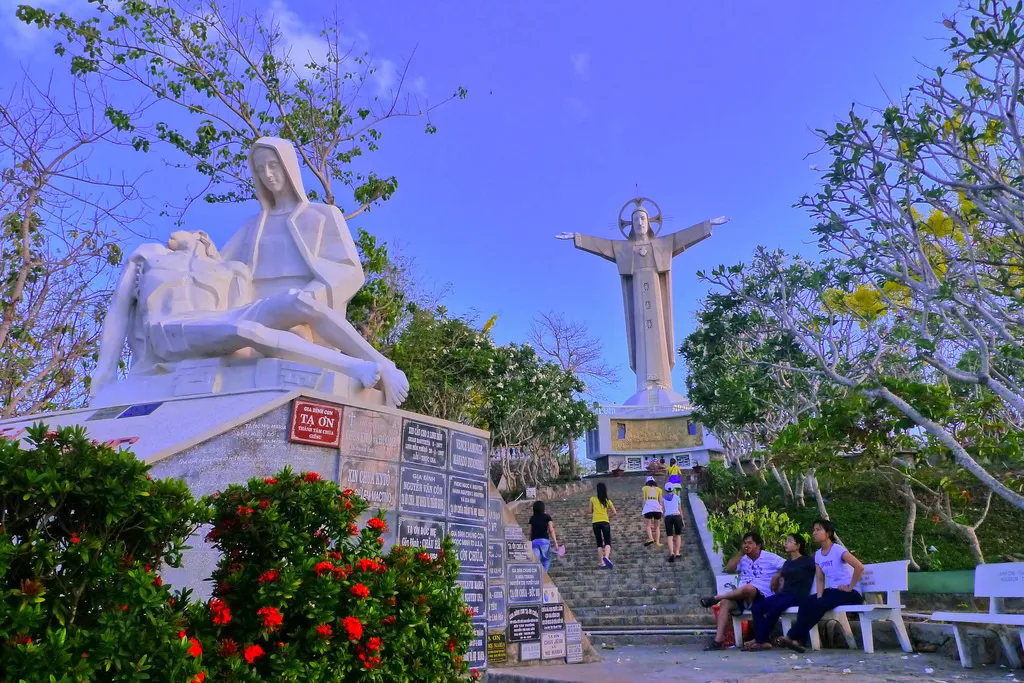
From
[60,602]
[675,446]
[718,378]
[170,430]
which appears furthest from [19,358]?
[675,446]

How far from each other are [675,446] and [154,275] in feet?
78.4

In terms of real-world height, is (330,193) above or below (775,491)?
above

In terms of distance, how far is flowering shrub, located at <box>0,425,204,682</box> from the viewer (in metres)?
1.96

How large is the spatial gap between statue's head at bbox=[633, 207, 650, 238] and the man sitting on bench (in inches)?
920

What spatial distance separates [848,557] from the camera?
6.38m

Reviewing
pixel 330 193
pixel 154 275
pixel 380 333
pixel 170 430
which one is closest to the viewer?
pixel 170 430

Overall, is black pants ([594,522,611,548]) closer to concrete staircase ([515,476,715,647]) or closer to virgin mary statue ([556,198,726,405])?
concrete staircase ([515,476,715,647])

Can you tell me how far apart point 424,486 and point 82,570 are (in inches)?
117

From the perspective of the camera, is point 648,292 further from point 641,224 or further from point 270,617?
point 270,617

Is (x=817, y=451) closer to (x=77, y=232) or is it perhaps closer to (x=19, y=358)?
(x=77, y=232)

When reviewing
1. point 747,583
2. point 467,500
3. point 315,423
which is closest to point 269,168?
point 315,423

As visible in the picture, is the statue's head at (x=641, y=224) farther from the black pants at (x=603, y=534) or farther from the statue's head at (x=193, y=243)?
the statue's head at (x=193, y=243)

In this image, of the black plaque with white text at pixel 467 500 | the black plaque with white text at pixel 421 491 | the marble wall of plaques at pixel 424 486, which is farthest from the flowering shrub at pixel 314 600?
the black plaque with white text at pixel 467 500

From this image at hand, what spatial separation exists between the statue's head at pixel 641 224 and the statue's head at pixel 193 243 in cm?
2474
